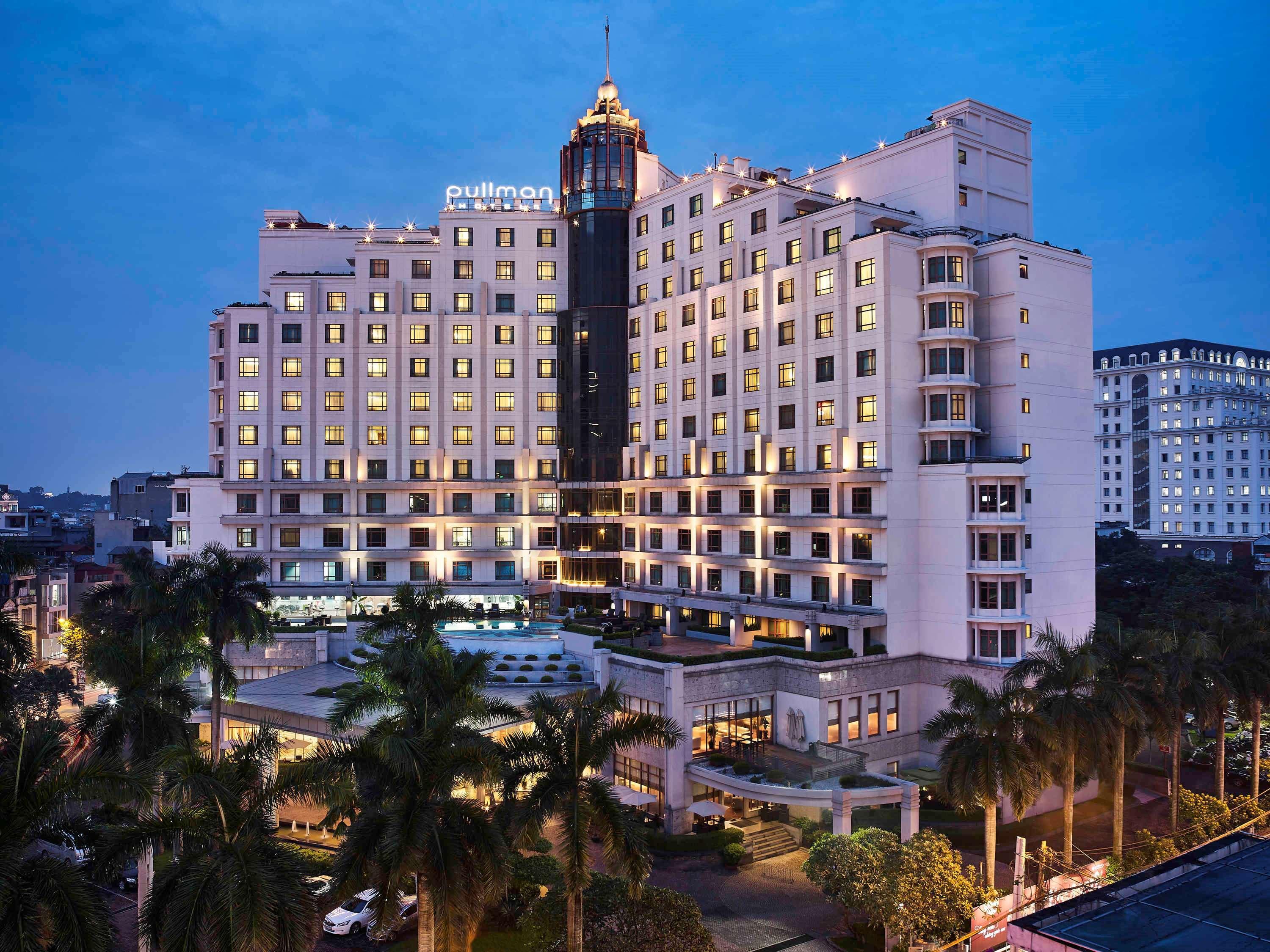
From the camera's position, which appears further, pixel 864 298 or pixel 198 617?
pixel 864 298

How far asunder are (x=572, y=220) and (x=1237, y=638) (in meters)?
69.1

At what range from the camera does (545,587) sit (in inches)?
3728

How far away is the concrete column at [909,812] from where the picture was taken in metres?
47.8

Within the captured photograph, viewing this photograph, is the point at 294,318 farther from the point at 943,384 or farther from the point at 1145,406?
the point at 1145,406

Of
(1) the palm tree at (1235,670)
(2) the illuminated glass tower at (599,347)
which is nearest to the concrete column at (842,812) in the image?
(1) the palm tree at (1235,670)

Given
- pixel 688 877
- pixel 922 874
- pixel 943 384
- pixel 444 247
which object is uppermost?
pixel 444 247

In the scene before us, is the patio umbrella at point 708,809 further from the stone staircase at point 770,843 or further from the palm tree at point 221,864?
the palm tree at point 221,864

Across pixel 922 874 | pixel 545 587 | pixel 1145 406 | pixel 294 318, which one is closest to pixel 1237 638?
pixel 922 874

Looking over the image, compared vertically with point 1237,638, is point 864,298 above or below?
above

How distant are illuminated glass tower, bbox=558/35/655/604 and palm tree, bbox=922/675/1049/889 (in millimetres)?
53933

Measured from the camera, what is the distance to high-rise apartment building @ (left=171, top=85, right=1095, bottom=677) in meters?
67.1

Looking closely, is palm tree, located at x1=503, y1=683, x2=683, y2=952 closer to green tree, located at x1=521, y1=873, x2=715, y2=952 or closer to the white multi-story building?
green tree, located at x1=521, y1=873, x2=715, y2=952

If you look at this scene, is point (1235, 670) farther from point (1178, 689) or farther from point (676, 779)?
point (676, 779)

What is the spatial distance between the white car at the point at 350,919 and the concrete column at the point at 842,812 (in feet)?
76.3
